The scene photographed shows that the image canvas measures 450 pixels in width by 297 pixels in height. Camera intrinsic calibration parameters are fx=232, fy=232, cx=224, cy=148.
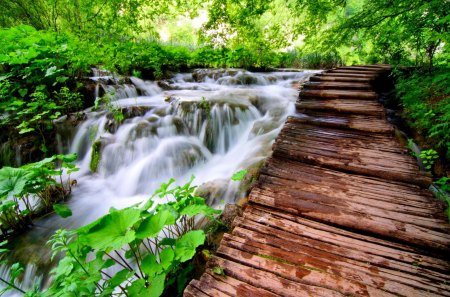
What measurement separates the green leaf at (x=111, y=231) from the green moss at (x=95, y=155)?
3.26m

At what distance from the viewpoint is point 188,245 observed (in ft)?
5.41

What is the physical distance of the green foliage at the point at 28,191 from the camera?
2537mm

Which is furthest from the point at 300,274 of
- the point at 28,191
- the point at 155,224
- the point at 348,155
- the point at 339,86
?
the point at 339,86

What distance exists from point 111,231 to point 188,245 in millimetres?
521

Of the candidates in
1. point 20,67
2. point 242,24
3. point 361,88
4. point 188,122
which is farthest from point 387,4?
point 20,67

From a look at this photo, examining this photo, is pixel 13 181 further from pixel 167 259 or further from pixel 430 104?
pixel 430 104

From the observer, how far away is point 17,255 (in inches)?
112

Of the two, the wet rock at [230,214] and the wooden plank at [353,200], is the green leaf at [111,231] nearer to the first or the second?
the wet rock at [230,214]

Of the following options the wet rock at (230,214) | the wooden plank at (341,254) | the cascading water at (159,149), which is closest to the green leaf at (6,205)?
the cascading water at (159,149)

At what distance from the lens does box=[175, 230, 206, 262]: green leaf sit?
1574 mm

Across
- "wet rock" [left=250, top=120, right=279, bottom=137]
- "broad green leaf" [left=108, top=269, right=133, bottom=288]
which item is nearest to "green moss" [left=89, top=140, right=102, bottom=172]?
"wet rock" [left=250, top=120, right=279, bottom=137]

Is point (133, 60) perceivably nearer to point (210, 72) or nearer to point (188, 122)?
point (210, 72)

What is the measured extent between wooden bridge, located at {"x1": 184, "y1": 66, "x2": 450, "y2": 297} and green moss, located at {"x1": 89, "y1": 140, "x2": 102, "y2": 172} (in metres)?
3.53

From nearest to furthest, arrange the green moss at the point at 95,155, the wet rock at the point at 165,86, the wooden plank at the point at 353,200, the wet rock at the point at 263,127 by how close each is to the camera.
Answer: the wooden plank at the point at 353,200 → the green moss at the point at 95,155 → the wet rock at the point at 263,127 → the wet rock at the point at 165,86
